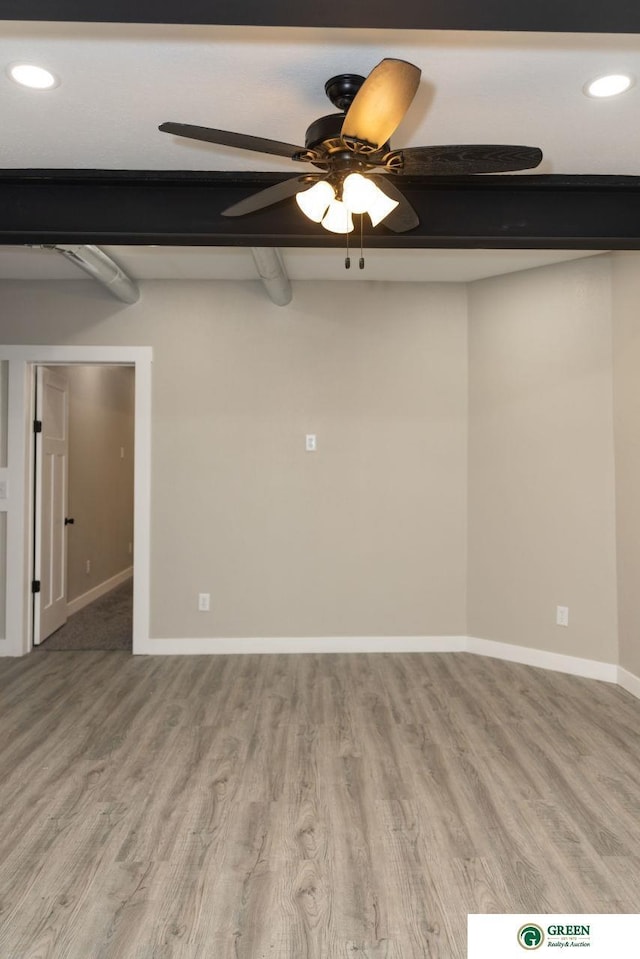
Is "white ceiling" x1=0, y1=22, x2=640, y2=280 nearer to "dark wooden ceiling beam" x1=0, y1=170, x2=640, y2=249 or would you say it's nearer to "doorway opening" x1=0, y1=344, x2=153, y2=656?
"dark wooden ceiling beam" x1=0, y1=170, x2=640, y2=249

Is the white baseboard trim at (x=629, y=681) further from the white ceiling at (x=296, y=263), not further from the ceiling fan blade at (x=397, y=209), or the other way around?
the ceiling fan blade at (x=397, y=209)

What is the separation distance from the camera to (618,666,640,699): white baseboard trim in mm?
3654

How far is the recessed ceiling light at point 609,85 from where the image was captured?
1.98m

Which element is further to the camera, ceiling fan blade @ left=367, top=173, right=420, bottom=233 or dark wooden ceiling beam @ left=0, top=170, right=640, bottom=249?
dark wooden ceiling beam @ left=0, top=170, right=640, bottom=249

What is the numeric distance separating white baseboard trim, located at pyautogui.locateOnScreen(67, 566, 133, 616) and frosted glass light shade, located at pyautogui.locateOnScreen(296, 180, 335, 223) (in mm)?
4594

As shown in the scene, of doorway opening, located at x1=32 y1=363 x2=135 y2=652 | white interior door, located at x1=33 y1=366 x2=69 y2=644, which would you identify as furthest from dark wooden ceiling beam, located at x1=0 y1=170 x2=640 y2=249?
white interior door, located at x1=33 y1=366 x2=69 y2=644

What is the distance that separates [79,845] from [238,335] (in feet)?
11.0

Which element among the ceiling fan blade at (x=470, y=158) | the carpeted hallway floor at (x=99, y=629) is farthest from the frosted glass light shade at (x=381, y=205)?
the carpeted hallway floor at (x=99, y=629)

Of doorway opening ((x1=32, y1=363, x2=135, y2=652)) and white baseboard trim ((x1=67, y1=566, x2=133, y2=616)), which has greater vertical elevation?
doorway opening ((x1=32, y1=363, x2=135, y2=652))

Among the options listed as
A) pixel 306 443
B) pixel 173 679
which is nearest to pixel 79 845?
pixel 173 679

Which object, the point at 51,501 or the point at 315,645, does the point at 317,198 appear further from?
the point at 51,501

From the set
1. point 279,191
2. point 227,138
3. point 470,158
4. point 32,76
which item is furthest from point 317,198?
point 32,76

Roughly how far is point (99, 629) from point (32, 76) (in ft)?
13.8

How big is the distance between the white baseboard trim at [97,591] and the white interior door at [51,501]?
0.31m
